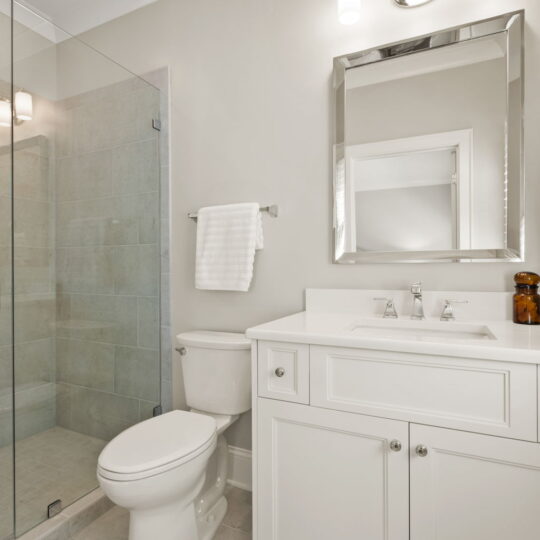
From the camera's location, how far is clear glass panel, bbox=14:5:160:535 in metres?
1.52

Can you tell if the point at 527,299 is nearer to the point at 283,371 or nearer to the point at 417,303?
the point at 417,303

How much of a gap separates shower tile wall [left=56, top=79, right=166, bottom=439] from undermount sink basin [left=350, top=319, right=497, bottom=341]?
1.15 meters

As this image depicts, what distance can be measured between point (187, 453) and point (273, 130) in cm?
134

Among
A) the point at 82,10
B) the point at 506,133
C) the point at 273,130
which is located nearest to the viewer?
the point at 506,133

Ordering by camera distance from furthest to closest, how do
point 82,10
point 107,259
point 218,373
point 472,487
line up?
point 82,10 → point 107,259 → point 218,373 → point 472,487

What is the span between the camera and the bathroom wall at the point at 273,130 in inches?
54.0

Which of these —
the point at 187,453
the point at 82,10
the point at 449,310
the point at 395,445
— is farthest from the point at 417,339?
the point at 82,10

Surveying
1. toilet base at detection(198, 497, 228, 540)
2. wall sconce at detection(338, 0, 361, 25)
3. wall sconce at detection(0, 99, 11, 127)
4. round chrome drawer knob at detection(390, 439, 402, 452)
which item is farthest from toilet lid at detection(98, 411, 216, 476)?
wall sconce at detection(338, 0, 361, 25)

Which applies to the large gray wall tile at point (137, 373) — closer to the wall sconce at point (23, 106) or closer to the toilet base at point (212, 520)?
the toilet base at point (212, 520)

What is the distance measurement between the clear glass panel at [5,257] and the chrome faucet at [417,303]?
1.54 metres

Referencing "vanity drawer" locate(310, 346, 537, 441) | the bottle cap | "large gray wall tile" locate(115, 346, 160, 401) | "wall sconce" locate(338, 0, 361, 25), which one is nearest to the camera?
"vanity drawer" locate(310, 346, 537, 441)

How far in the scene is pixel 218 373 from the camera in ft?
4.97

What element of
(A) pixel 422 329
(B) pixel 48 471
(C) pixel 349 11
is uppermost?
(C) pixel 349 11

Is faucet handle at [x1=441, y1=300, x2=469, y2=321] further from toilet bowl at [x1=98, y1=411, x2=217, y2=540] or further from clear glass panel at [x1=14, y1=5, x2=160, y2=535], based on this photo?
clear glass panel at [x1=14, y1=5, x2=160, y2=535]
